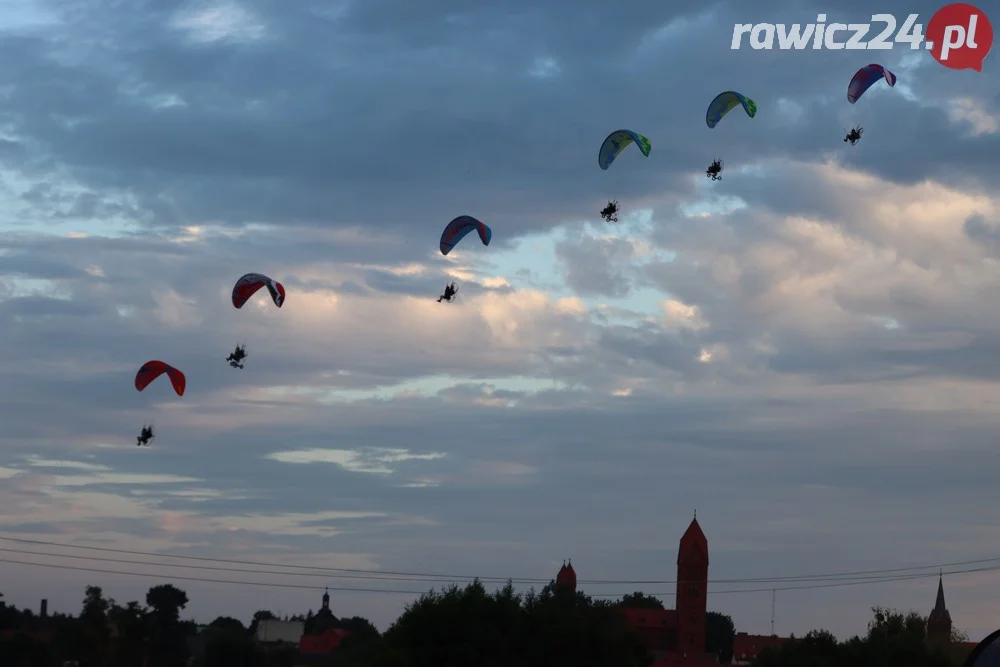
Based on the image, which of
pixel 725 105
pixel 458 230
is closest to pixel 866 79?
pixel 725 105

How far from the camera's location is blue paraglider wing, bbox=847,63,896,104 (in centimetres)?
5547

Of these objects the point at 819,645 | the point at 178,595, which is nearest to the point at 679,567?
the point at 178,595

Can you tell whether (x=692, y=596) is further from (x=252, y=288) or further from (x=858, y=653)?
(x=252, y=288)

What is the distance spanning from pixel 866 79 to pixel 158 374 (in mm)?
32490

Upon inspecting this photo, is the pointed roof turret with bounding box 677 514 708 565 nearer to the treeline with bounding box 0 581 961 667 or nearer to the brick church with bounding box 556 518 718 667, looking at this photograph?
the brick church with bounding box 556 518 718 667

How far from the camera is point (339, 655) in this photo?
16900 centimetres

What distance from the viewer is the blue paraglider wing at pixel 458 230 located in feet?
178

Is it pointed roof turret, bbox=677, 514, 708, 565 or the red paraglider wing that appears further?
pointed roof turret, bbox=677, 514, 708, 565

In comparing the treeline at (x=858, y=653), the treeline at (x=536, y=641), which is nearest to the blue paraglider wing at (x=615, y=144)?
the treeline at (x=536, y=641)

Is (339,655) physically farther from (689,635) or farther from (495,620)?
(495,620)

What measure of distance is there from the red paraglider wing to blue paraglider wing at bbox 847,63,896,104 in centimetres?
3025

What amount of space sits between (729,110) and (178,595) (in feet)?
384

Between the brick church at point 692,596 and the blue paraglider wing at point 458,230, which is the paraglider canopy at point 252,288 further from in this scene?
the brick church at point 692,596

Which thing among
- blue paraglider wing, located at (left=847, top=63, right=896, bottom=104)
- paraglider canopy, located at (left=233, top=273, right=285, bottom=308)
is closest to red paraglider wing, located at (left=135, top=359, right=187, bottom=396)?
paraglider canopy, located at (left=233, top=273, right=285, bottom=308)
